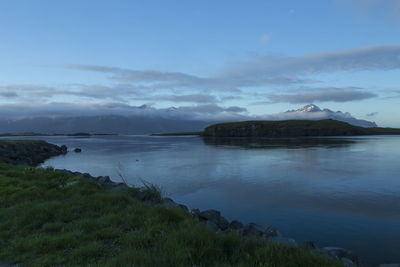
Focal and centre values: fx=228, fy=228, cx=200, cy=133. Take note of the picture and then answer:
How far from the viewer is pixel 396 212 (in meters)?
15.7

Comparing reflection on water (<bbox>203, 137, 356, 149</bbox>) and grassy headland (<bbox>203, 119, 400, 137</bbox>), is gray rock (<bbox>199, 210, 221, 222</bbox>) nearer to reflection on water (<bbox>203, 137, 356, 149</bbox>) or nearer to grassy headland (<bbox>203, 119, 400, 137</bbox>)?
reflection on water (<bbox>203, 137, 356, 149</bbox>)

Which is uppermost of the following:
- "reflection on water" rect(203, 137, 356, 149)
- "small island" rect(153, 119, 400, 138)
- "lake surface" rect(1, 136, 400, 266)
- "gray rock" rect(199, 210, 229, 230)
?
"small island" rect(153, 119, 400, 138)

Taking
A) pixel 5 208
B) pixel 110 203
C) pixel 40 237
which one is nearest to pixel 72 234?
pixel 40 237

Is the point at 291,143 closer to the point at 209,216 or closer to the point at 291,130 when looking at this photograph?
the point at 209,216

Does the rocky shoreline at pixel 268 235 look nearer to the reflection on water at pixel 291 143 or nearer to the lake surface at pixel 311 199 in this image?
the lake surface at pixel 311 199

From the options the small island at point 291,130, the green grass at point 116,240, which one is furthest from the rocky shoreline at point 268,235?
the small island at point 291,130

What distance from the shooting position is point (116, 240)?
23.8ft

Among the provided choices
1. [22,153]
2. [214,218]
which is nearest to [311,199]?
[214,218]

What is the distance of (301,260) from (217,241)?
2345 millimetres

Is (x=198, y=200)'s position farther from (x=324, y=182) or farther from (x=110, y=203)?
(x=324, y=182)

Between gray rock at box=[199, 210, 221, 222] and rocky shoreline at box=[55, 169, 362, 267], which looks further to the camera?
gray rock at box=[199, 210, 221, 222]

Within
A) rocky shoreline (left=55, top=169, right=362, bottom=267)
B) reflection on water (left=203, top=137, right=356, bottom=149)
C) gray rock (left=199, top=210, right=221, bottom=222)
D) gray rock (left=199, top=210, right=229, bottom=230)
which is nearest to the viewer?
rocky shoreline (left=55, top=169, right=362, bottom=267)

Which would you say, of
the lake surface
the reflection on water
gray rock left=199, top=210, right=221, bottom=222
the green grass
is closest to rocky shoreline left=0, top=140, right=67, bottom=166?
the lake surface

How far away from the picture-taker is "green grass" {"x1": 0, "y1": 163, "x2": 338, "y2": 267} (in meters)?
5.83
